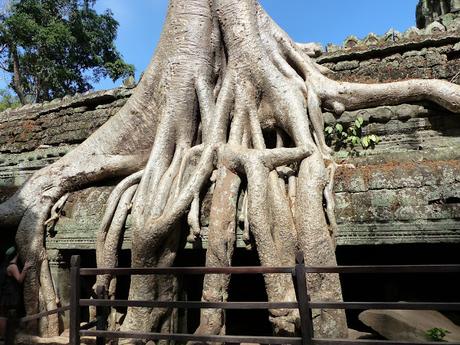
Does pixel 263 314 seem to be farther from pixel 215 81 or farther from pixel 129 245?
pixel 215 81

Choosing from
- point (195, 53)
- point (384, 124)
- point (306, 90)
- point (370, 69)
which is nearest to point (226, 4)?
point (195, 53)

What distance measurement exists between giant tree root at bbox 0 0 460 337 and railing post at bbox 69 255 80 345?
0.63m

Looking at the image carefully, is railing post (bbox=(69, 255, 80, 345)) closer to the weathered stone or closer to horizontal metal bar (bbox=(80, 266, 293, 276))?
horizontal metal bar (bbox=(80, 266, 293, 276))

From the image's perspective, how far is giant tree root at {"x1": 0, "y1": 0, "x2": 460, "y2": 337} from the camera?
2.86 meters

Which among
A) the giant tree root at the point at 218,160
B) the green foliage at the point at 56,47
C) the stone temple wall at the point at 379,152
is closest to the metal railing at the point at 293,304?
the giant tree root at the point at 218,160

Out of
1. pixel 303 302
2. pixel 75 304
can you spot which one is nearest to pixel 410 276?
pixel 303 302

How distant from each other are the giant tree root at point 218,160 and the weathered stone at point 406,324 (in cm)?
22

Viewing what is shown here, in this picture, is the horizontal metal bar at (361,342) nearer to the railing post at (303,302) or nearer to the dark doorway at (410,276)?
the railing post at (303,302)

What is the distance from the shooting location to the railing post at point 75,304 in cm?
249

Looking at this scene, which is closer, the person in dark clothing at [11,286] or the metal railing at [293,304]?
the metal railing at [293,304]

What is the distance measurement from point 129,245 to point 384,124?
8.64ft

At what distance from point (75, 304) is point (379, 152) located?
2.80 meters

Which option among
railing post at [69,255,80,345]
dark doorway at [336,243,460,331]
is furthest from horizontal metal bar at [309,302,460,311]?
railing post at [69,255,80,345]

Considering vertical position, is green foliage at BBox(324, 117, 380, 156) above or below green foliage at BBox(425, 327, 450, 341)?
above
